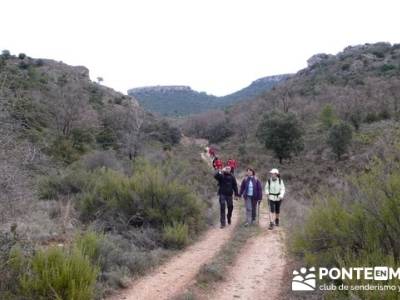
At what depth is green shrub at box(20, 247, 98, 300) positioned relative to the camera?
6.48 m

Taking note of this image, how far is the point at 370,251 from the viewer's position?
6.01 m

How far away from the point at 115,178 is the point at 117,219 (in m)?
1.57

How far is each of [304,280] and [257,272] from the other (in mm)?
1747

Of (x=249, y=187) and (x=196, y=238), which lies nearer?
(x=196, y=238)

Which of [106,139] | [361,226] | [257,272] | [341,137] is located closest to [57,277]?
[257,272]

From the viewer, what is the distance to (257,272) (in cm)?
888

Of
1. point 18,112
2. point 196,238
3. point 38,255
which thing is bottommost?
point 196,238

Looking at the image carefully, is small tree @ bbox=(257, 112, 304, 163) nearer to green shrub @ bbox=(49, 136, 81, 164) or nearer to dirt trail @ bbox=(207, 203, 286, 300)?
green shrub @ bbox=(49, 136, 81, 164)

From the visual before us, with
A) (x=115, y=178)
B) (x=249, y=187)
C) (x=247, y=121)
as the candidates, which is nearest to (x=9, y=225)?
(x=115, y=178)

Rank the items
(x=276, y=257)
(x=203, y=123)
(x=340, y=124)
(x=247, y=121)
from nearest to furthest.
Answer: (x=276, y=257)
(x=340, y=124)
(x=247, y=121)
(x=203, y=123)

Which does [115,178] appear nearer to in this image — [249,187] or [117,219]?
[117,219]

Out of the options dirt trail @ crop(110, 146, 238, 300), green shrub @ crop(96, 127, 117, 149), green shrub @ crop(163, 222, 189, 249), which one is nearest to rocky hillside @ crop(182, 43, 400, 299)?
dirt trail @ crop(110, 146, 238, 300)

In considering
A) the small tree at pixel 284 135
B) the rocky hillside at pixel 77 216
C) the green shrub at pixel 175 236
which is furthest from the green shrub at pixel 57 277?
the small tree at pixel 284 135

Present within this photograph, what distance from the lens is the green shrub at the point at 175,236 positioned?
11.1 m
